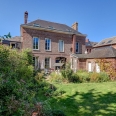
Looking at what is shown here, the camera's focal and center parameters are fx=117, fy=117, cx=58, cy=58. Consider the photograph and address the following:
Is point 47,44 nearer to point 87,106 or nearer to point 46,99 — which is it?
point 46,99

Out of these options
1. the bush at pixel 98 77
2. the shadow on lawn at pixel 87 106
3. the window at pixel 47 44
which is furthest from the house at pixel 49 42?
the shadow on lawn at pixel 87 106

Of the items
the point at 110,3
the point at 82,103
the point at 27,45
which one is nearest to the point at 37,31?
the point at 27,45

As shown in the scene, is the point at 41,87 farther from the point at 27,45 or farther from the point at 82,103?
the point at 27,45

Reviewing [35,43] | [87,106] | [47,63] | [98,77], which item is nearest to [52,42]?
[35,43]

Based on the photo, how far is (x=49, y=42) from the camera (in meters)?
22.2

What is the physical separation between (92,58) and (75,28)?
10303 mm

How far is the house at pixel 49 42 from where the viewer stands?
2055 cm

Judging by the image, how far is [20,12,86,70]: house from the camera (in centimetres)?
2055

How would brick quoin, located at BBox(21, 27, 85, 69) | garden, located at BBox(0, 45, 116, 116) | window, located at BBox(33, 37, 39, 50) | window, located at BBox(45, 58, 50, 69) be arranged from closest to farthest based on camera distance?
garden, located at BBox(0, 45, 116, 116) < brick quoin, located at BBox(21, 27, 85, 69) < window, located at BBox(33, 37, 39, 50) < window, located at BBox(45, 58, 50, 69)

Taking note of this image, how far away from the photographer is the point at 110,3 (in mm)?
12469

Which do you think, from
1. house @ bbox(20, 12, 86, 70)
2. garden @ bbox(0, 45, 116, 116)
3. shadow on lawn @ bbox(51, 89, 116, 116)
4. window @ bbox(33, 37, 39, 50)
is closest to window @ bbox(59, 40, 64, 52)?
house @ bbox(20, 12, 86, 70)

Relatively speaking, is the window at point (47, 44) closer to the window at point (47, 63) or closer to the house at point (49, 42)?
the house at point (49, 42)

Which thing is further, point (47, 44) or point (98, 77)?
point (47, 44)

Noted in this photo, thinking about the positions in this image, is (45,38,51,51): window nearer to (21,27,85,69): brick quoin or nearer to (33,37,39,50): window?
(21,27,85,69): brick quoin
